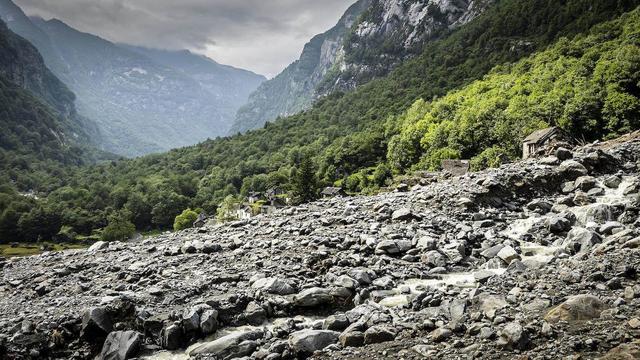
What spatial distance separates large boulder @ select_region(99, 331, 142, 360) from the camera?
1272 centimetres

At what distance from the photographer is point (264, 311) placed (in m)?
14.7

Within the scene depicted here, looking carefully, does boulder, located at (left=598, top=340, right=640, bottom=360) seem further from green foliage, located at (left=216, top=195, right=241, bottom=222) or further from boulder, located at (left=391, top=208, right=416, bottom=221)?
green foliage, located at (left=216, top=195, right=241, bottom=222)

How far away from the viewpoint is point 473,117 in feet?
296

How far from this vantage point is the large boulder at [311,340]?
11.4 metres

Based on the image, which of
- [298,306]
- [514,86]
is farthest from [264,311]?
[514,86]

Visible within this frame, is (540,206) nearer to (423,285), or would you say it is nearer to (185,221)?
(423,285)

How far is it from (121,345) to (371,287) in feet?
29.5

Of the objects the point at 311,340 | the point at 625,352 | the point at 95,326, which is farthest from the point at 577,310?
the point at 95,326

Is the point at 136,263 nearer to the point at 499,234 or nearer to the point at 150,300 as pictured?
the point at 150,300

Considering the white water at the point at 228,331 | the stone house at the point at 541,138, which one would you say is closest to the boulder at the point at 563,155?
the stone house at the point at 541,138

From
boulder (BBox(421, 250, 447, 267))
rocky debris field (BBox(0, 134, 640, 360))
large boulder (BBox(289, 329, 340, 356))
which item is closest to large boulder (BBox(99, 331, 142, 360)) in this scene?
rocky debris field (BBox(0, 134, 640, 360))

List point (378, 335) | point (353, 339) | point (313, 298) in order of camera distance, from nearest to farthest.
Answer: point (378, 335) → point (353, 339) → point (313, 298)

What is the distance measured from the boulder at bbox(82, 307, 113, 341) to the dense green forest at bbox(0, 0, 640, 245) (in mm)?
66717

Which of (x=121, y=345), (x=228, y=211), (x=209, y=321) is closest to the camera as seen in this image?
(x=121, y=345)
